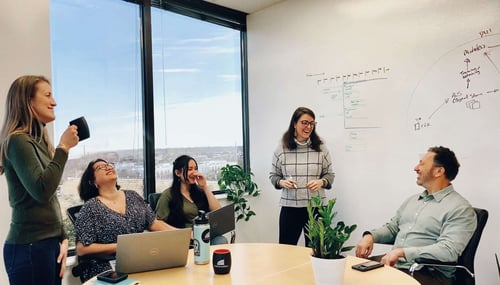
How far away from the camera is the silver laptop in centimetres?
166

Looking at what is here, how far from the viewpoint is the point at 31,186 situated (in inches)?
68.1

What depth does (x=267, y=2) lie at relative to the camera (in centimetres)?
413

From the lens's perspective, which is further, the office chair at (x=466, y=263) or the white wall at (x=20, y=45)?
the white wall at (x=20, y=45)

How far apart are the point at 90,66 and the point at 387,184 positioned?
8.57 feet

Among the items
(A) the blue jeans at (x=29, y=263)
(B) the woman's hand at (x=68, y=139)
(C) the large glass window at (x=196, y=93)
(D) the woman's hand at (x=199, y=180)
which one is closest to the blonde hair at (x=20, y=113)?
(B) the woman's hand at (x=68, y=139)

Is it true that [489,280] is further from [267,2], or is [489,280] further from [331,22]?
[267,2]

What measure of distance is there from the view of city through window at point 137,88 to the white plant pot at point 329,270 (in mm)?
2193

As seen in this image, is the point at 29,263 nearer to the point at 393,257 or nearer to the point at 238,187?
the point at 393,257

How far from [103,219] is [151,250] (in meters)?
0.86

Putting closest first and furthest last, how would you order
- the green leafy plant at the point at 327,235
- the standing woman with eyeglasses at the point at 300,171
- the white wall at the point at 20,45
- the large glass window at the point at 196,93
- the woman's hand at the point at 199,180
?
1. the green leafy plant at the point at 327,235
2. the white wall at the point at 20,45
3. the woman's hand at the point at 199,180
4. the standing woman with eyeglasses at the point at 300,171
5. the large glass window at the point at 196,93

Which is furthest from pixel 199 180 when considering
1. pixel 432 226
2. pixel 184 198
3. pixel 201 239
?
pixel 432 226

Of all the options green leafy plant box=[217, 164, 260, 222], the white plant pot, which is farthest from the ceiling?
the white plant pot

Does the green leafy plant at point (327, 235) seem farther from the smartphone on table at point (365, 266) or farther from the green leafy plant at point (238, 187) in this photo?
the green leafy plant at point (238, 187)

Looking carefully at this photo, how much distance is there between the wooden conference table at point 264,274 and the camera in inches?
62.9
